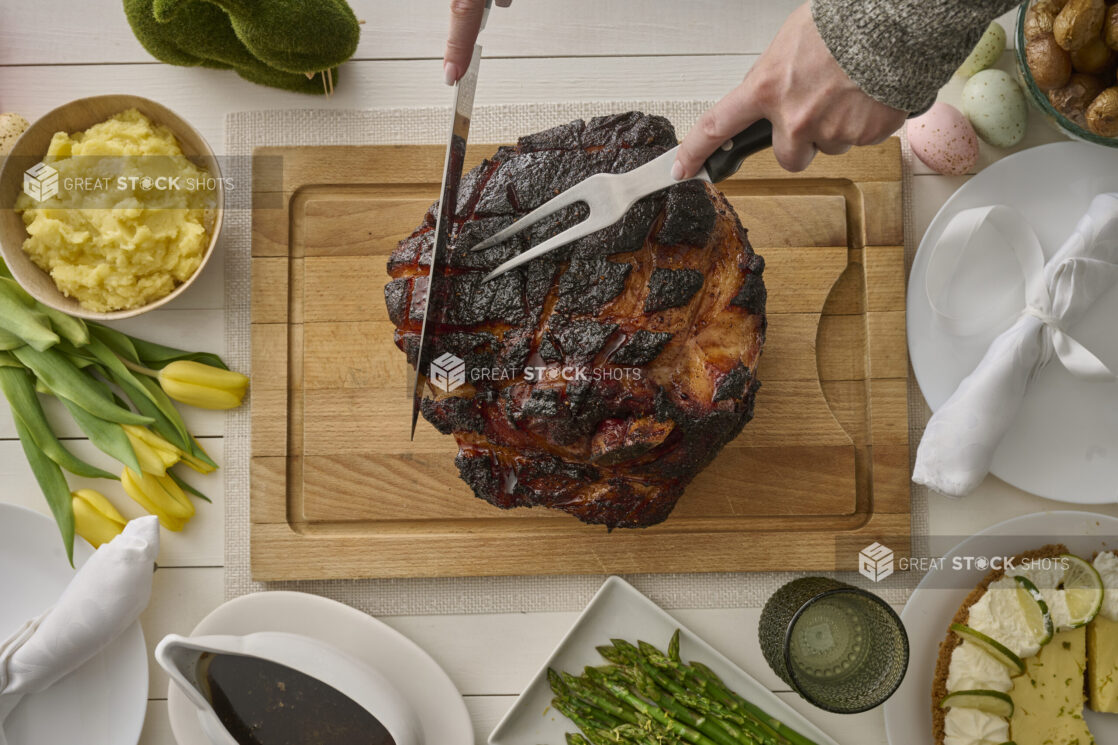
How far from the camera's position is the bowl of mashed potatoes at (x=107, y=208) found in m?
2.10

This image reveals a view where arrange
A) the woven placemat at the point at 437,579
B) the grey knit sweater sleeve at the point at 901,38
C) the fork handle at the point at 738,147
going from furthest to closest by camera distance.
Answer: the woven placemat at the point at 437,579, the fork handle at the point at 738,147, the grey knit sweater sleeve at the point at 901,38

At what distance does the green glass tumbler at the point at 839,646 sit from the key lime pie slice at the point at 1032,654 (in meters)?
0.27

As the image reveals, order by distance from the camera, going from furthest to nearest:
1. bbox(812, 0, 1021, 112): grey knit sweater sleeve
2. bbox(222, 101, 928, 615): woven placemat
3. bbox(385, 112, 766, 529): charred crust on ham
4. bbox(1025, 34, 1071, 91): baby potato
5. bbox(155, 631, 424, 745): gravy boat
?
1. bbox(222, 101, 928, 615): woven placemat
2. bbox(1025, 34, 1071, 91): baby potato
3. bbox(155, 631, 424, 745): gravy boat
4. bbox(385, 112, 766, 529): charred crust on ham
5. bbox(812, 0, 1021, 112): grey knit sweater sleeve

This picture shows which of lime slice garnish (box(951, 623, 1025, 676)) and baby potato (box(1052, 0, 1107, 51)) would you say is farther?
lime slice garnish (box(951, 623, 1025, 676))

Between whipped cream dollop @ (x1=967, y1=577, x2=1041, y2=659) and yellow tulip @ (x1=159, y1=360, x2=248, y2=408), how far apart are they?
7.15ft

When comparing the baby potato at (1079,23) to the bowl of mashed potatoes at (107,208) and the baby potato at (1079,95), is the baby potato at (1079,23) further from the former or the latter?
the bowl of mashed potatoes at (107,208)

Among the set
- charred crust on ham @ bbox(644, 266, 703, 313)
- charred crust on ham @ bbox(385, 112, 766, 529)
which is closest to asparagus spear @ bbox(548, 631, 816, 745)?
charred crust on ham @ bbox(385, 112, 766, 529)

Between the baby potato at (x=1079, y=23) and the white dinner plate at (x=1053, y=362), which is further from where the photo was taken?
the white dinner plate at (x=1053, y=362)

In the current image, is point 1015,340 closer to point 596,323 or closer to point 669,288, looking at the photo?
point 669,288

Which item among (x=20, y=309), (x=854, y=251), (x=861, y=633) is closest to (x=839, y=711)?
(x=861, y=633)

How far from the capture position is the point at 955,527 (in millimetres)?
2320

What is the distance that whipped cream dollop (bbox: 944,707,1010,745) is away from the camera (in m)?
2.12

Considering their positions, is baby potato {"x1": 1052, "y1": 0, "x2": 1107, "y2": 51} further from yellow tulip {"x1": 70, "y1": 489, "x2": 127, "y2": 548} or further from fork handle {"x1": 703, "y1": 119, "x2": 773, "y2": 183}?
yellow tulip {"x1": 70, "y1": 489, "x2": 127, "y2": 548}

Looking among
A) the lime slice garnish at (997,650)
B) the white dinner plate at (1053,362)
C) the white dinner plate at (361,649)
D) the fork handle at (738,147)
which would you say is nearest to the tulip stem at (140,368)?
the white dinner plate at (361,649)
